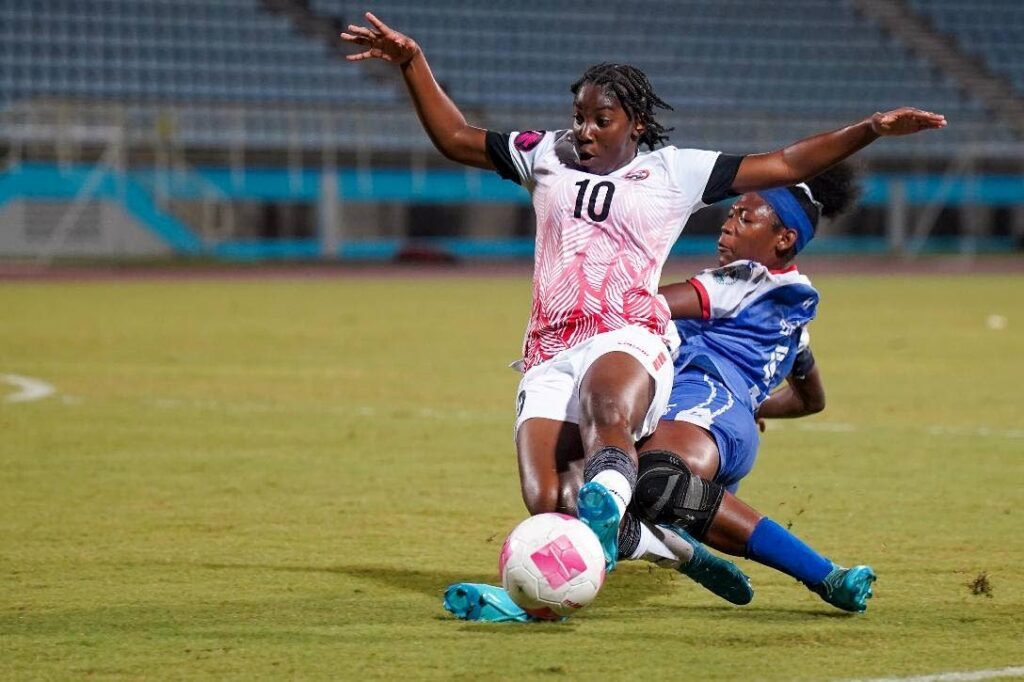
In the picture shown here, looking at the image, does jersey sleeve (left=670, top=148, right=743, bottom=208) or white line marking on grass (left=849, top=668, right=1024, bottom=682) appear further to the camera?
jersey sleeve (left=670, top=148, right=743, bottom=208)

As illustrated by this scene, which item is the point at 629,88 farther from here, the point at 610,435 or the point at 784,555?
the point at 784,555

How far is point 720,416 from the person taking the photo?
542cm

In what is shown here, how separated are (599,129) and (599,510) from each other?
4.61 ft

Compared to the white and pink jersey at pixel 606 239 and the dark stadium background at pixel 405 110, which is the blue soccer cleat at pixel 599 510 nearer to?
the white and pink jersey at pixel 606 239

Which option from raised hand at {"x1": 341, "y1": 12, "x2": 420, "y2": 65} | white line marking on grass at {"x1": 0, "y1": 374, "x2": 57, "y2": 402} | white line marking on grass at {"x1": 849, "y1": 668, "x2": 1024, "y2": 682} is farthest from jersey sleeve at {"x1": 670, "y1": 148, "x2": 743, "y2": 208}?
white line marking on grass at {"x1": 0, "y1": 374, "x2": 57, "y2": 402}

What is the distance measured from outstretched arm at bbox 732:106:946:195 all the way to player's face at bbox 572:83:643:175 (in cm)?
40

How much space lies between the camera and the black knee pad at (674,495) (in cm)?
492

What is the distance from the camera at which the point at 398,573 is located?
5.82 m

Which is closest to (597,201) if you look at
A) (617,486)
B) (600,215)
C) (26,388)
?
(600,215)

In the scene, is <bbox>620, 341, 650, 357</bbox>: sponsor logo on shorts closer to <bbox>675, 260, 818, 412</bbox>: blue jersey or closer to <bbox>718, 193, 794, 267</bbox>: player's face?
<bbox>675, 260, 818, 412</bbox>: blue jersey

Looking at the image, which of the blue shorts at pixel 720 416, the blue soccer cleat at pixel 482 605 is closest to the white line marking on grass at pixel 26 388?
the blue shorts at pixel 720 416

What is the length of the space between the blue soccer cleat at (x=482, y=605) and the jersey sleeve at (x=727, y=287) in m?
1.30

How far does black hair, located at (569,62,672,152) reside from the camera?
5.31 m

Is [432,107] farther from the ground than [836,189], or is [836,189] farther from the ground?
[432,107]
